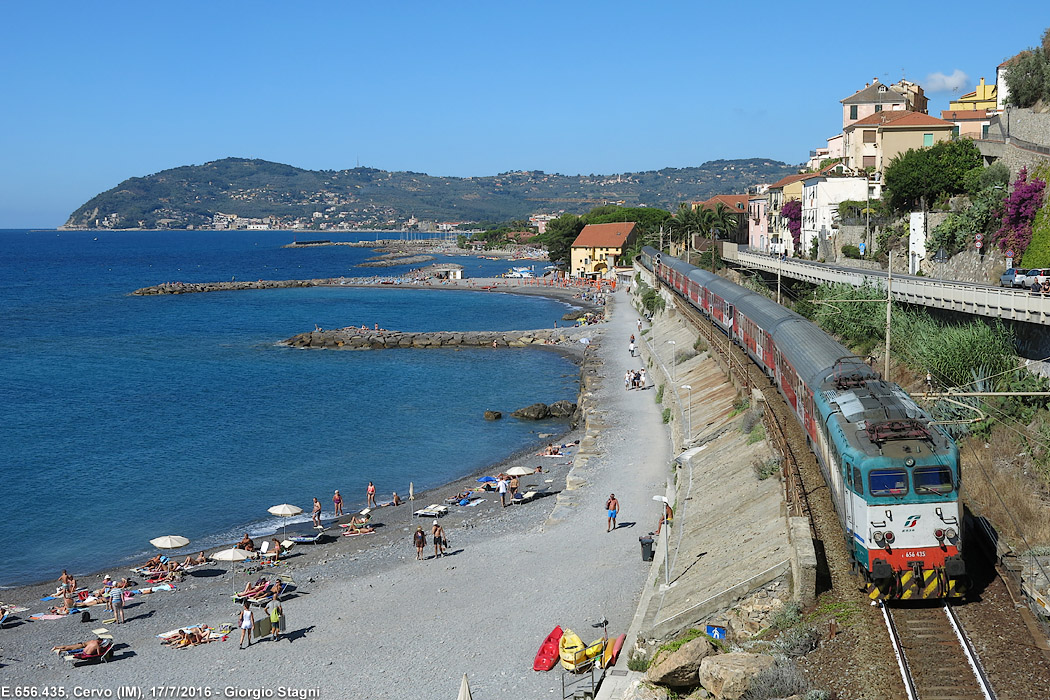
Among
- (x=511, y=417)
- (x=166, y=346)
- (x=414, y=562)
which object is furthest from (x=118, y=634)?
(x=166, y=346)

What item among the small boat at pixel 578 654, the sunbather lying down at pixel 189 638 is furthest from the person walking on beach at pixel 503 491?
the small boat at pixel 578 654

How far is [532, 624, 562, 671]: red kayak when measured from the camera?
60.2ft

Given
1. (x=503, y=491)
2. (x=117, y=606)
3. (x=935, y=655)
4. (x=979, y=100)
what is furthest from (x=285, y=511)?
(x=979, y=100)

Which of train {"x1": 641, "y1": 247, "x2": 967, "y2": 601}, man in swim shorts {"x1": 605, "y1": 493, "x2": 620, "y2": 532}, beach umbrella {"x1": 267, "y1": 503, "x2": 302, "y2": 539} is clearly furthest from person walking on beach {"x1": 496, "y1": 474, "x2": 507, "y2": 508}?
train {"x1": 641, "y1": 247, "x2": 967, "y2": 601}

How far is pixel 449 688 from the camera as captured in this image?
714 inches

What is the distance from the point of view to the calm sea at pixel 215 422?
32.8 metres

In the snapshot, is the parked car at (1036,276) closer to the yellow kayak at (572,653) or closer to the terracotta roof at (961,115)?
the yellow kayak at (572,653)

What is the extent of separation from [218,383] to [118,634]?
37.8 m

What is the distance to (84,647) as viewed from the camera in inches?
849

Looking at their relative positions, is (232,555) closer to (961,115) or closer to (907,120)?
(907,120)

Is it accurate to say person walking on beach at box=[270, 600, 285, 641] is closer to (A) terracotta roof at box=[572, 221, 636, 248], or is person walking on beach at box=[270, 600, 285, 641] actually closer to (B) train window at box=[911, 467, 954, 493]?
(B) train window at box=[911, 467, 954, 493]

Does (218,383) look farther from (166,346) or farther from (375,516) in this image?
(375,516)

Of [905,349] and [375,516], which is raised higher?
[905,349]

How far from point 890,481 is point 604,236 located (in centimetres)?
11098
